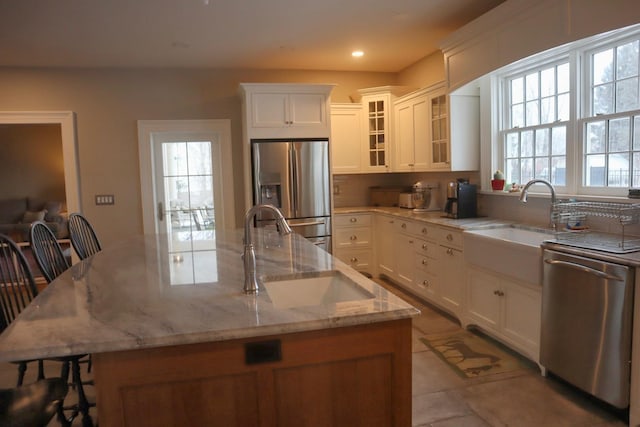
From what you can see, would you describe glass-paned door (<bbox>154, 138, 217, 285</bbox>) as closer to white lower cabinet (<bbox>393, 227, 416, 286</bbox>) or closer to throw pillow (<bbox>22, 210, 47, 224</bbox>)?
white lower cabinet (<bbox>393, 227, 416, 286</bbox>)

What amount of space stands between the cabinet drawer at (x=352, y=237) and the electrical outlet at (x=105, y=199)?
2679mm

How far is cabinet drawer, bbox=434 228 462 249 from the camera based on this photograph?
11.5ft

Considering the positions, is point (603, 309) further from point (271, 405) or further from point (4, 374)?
point (4, 374)

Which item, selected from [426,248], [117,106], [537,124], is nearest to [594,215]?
[537,124]

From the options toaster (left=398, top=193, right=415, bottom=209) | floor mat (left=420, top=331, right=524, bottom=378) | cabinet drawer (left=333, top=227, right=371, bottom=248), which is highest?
toaster (left=398, top=193, right=415, bottom=209)

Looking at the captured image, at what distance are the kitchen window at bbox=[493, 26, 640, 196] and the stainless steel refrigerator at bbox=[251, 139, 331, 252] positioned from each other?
1.96 m

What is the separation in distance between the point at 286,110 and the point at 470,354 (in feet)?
10.1

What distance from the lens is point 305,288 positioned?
1925mm

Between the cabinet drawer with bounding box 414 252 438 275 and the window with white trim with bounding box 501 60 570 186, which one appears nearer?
the window with white trim with bounding box 501 60 570 186

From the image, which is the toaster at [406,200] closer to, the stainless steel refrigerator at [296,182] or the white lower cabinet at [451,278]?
the stainless steel refrigerator at [296,182]

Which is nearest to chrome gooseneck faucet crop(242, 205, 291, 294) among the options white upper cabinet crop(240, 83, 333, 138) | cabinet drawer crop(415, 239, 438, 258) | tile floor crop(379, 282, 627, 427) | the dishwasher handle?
tile floor crop(379, 282, 627, 427)

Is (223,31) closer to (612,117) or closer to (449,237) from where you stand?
(449,237)

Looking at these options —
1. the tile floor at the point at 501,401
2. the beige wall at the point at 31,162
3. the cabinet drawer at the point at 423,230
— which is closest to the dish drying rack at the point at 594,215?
the tile floor at the point at 501,401

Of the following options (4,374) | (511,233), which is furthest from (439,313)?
(4,374)
